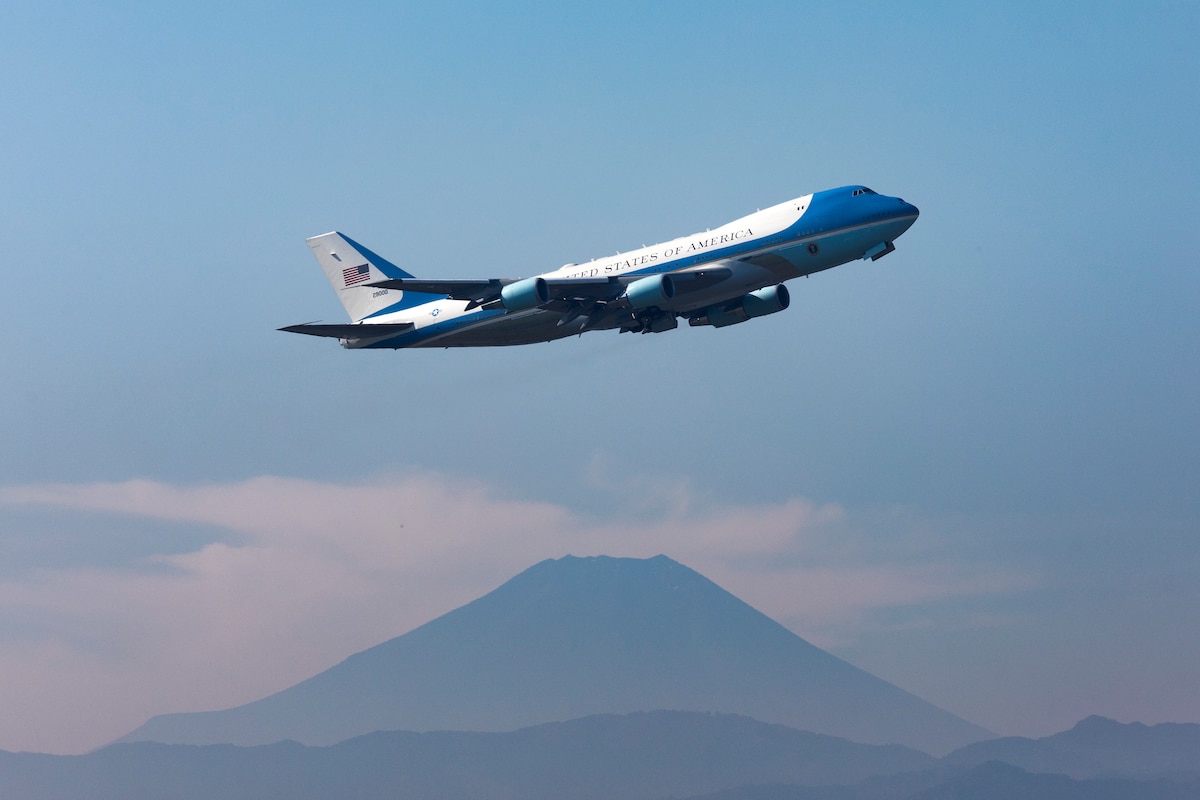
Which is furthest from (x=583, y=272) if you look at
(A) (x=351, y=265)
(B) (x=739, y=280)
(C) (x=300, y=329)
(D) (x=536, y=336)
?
(A) (x=351, y=265)

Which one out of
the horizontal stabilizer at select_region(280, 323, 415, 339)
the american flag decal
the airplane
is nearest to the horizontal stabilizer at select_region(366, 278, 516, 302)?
the airplane

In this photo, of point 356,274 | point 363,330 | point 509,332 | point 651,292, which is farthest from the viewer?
point 356,274

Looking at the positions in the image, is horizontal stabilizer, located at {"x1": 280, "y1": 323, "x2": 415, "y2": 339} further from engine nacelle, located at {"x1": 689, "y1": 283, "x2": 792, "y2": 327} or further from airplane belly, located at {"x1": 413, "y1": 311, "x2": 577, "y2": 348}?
engine nacelle, located at {"x1": 689, "y1": 283, "x2": 792, "y2": 327}

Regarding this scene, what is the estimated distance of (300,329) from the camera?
64625 mm

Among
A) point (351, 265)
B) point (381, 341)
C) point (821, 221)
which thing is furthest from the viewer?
point (351, 265)

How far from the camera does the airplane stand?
57.6 m

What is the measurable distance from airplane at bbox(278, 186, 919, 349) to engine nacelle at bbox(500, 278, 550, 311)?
0.14ft

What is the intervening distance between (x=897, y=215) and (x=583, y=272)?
14.5 metres

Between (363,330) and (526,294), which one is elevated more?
(363,330)

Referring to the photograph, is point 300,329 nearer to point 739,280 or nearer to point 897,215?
point 739,280

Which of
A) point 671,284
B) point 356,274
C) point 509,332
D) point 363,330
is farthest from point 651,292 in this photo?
Answer: point 356,274

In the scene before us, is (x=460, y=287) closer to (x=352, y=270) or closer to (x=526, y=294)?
(x=526, y=294)

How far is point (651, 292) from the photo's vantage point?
57.7 meters

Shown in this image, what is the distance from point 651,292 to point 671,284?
3.25 feet
